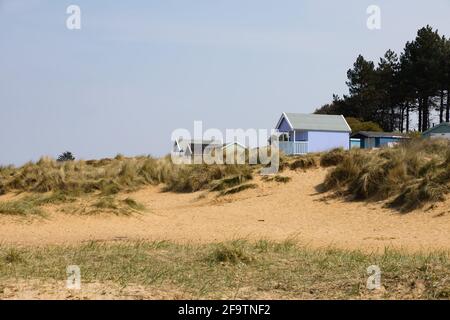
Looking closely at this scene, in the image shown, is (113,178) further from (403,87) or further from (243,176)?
(403,87)

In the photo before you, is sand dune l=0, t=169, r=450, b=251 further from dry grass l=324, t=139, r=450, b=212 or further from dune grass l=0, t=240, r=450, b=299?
dune grass l=0, t=240, r=450, b=299

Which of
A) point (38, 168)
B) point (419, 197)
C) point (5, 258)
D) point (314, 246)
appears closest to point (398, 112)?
point (38, 168)

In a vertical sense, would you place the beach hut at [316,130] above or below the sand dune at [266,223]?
above

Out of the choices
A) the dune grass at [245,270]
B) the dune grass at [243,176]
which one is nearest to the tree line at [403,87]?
the dune grass at [243,176]

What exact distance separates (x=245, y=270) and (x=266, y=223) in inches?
301

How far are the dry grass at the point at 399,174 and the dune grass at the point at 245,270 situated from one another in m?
6.03

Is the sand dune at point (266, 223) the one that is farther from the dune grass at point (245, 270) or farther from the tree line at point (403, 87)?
the tree line at point (403, 87)

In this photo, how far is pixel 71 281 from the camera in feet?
21.0

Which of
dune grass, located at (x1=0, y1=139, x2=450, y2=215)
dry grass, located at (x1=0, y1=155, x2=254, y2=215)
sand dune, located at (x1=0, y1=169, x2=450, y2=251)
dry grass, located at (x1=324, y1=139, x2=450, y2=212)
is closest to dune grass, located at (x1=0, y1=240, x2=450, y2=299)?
sand dune, located at (x1=0, y1=169, x2=450, y2=251)

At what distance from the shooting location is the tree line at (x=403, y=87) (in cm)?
5053

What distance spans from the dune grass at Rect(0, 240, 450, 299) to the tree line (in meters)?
45.0

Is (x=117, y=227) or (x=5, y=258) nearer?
(x=5, y=258)
